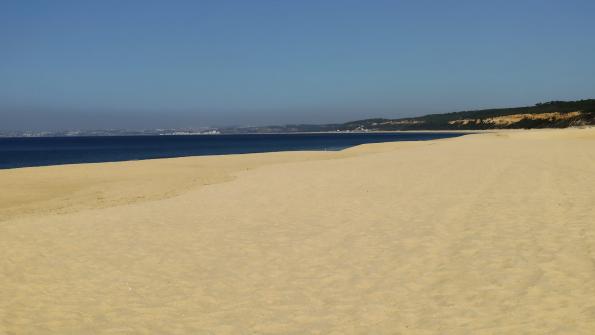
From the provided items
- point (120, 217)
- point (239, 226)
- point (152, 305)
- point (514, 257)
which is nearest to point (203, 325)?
point (152, 305)

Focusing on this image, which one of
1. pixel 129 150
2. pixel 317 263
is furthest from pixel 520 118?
pixel 317 263

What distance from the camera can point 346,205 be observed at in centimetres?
1291

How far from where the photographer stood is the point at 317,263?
25.7ft

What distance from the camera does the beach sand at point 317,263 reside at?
5590 millimetres

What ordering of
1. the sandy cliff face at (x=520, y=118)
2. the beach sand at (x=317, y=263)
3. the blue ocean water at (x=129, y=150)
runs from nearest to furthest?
the beach sand at (x=317, y=263) < the blue ocean water at (x=129, y=150) < the sandy cliff face at (x=520, y=118)

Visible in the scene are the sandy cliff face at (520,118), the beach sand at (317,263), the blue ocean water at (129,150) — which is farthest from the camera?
the sandy cliff face at (520,118)

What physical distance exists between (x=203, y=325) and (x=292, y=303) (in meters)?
1.08

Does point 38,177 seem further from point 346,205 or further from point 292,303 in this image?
point 292,303

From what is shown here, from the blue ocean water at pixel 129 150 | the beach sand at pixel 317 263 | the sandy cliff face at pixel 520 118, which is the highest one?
the sandy cliff face at pixel 520 118

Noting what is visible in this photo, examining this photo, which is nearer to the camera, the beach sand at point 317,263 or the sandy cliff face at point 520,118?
the beach sand at point 317,263

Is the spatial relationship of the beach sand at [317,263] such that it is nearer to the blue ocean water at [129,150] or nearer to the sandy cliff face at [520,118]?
the blue ocean water at [129,150]

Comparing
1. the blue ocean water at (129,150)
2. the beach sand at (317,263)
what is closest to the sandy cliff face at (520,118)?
the blue ocean water at (129,150)

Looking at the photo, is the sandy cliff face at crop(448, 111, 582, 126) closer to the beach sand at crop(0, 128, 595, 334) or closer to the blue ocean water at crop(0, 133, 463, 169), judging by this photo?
the blue ocean water at crop(0, 133, 463, 169)

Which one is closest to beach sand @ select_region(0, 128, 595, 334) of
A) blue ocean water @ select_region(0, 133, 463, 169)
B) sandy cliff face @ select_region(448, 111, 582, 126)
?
blue ocean water @ select_region(0, 133, 463, 169)
